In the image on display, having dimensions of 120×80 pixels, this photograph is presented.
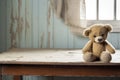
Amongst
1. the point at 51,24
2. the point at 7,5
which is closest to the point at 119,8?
the point at 51,24

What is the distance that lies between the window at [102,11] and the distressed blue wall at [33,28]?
16 centimetres

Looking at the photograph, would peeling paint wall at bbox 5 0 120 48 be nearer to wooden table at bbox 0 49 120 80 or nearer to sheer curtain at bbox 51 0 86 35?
sheer curtain at bbox 51 0 86 35

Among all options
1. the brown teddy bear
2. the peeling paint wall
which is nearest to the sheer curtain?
the peeling paint wall

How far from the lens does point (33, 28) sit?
2.52 m

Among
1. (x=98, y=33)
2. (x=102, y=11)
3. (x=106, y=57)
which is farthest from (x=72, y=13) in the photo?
(x=106, y=57)

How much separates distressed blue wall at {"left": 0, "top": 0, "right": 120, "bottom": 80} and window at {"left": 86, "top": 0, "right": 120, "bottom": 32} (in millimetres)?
159

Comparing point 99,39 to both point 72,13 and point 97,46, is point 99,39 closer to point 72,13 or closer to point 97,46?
point 97,46

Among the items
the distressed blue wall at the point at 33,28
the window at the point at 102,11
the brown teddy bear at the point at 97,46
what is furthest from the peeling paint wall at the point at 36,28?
the brown teddy bear at the point at 97,46

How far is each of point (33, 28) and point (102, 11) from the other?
649 mm

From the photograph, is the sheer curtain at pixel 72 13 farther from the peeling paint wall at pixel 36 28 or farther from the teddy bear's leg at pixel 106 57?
the teddy bear's leg at pixel 106 57

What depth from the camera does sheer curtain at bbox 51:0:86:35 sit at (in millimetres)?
2430

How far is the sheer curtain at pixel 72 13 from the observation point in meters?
→ 2.43

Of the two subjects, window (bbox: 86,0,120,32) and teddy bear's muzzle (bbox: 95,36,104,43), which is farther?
window (bbox: 86,0,120,32)

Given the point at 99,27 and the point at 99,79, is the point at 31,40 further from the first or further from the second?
the point at 99,27
